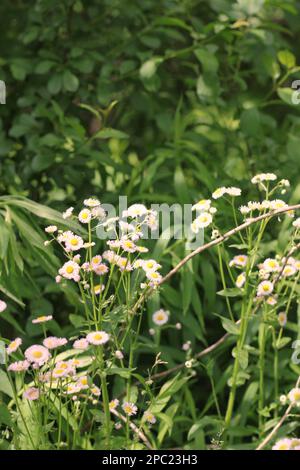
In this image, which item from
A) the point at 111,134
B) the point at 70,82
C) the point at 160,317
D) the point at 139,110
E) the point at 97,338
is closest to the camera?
the point at 97,338

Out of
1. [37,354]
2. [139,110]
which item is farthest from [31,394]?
[139,110]

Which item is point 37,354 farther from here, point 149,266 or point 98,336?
point 149,266

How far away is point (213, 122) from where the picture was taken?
92.0 inches

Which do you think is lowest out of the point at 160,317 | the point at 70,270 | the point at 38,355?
the point at 160,317

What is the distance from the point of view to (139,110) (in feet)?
7.78

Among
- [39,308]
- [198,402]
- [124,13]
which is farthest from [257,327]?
[124,13]

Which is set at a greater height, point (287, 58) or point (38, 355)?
point (287, 58)

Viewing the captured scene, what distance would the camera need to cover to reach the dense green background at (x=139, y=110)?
2.09 meters

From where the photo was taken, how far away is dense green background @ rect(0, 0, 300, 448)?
6.86ft

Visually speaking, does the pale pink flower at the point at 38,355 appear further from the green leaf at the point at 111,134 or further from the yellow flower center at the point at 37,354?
the green leaf at the point at 111,134

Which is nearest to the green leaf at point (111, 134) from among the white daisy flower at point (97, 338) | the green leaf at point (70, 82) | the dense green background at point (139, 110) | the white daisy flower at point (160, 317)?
the dense green background at point (139, 110)

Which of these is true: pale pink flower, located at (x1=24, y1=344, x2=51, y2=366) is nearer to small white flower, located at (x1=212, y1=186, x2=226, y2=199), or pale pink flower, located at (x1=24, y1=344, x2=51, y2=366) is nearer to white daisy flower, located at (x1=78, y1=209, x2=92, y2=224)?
white daisy flower, located at (x1=78, y1=209, x2=92, y2=224)

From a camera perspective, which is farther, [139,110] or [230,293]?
[139,110]
